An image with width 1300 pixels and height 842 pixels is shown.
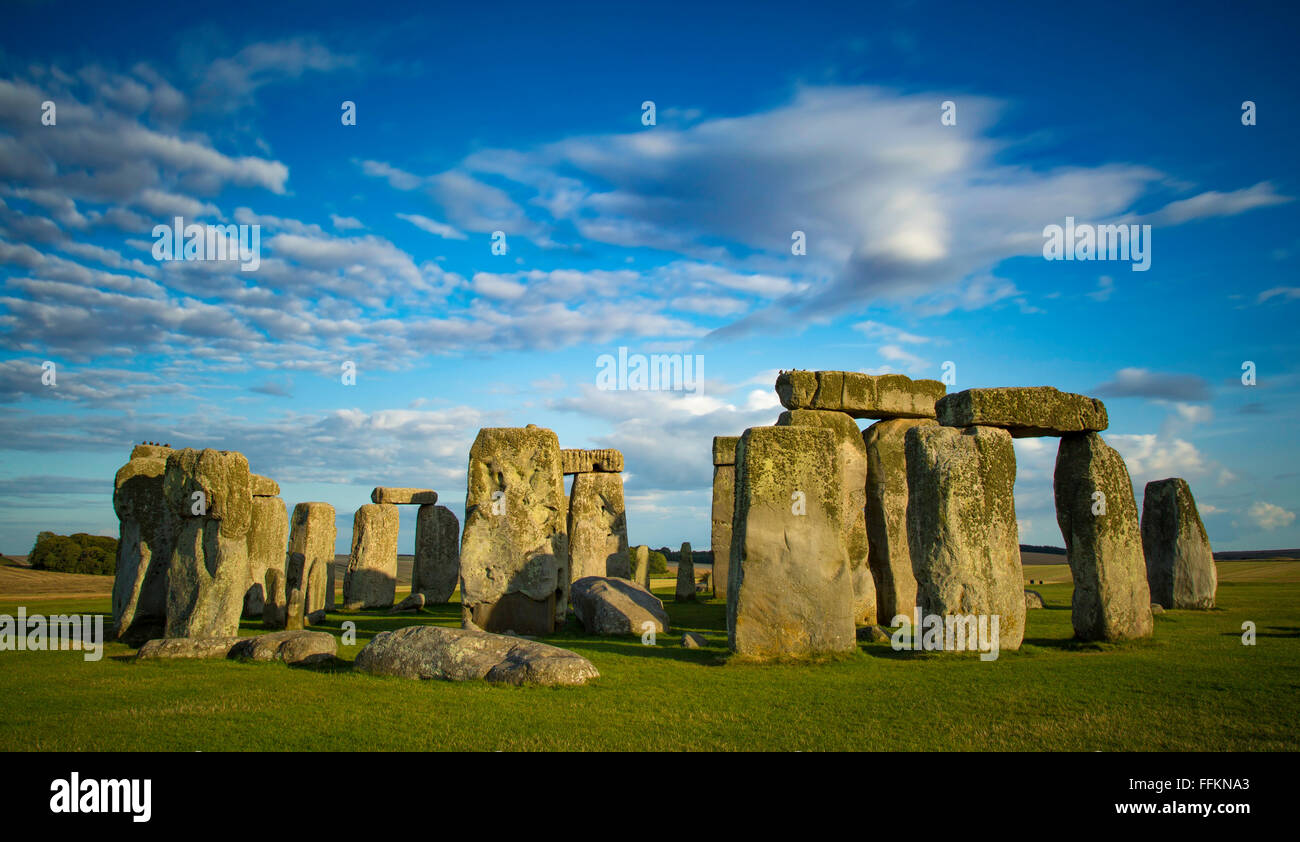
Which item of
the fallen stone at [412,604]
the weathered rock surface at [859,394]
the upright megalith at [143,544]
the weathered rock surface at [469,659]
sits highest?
the weathered rock surface at [859,394]

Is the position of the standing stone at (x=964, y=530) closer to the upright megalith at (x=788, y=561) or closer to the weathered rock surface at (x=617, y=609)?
the upright megalith at (x=788, y=561)

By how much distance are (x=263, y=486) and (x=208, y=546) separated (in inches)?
194

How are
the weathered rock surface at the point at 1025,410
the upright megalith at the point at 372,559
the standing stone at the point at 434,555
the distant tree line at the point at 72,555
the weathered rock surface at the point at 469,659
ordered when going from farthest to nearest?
the distant tree line at the point at 72,555
the standing stone at the point at 434,555
the upright megalith at the point at 372,559
the weathered rock surface at the point at 1025,410
the weathered rock surface at the point at 469,659

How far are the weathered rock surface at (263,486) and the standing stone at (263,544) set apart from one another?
0.58 ft

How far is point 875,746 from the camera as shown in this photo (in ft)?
18.6

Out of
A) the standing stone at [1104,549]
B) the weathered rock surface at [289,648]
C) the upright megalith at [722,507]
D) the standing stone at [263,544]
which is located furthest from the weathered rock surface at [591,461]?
the standing stone at [1104,549]

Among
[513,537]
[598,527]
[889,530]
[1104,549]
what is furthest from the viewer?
[598,527]

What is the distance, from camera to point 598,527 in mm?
20609

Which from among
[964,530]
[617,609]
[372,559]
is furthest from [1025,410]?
[372,559]

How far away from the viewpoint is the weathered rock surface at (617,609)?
42.7 ft

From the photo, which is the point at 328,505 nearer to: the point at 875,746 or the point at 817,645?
the point at 817,645

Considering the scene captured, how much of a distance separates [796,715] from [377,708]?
3.78 metres

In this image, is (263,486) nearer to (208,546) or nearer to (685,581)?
(208,546)
